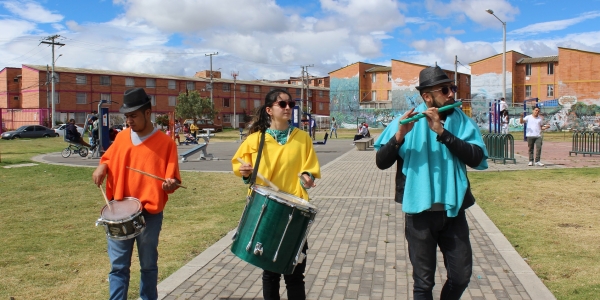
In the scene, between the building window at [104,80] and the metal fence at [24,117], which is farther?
the building window at [104,80]

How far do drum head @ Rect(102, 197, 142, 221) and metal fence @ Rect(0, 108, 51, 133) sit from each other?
5986cm

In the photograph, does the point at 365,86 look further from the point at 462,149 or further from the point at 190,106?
the point at 462,149

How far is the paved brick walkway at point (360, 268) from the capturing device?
484cm

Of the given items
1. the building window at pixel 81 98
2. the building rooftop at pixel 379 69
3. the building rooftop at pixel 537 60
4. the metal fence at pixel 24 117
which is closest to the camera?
the metal fence at pixel 24 117

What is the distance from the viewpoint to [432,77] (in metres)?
3.49

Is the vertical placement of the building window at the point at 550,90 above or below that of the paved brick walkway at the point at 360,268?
above

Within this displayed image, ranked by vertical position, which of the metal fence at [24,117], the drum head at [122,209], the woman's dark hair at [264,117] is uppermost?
the metal fence at [24,117]

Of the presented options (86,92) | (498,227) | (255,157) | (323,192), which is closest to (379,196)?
(323,192)

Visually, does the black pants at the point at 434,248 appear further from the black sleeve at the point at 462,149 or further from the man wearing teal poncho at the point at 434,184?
the black sleeve at the point at 462,149

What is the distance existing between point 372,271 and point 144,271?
2.39 metres

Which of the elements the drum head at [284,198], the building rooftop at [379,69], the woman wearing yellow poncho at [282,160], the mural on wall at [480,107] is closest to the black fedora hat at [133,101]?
the woman wearing yellow poncho at [282,160]

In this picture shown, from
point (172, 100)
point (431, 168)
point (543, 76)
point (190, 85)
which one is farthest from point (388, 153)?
point (190, 85)

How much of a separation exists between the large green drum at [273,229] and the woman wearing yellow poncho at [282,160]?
0.74 feet

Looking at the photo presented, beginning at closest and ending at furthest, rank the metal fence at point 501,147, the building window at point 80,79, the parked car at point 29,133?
the metal fence at point 501,147
the parked car at point 29,133
the building window at point 80,79
